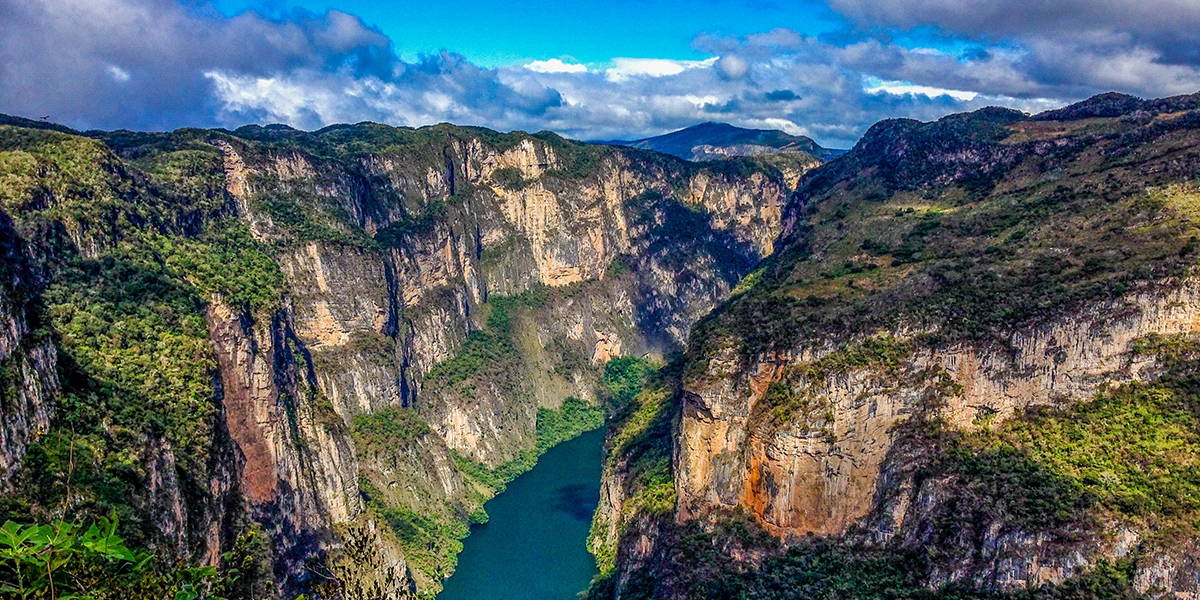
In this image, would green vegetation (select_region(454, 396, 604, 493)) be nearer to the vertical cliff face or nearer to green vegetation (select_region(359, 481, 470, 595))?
green vegetation (select_region(359, 481, 470, 595))

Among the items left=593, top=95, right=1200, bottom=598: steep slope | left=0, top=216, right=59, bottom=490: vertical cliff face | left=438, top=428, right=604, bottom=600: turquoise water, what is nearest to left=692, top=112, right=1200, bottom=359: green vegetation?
left=593, top=95, right=1200, bottom=598: steep slope

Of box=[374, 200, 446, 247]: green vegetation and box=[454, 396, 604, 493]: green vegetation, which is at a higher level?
box=[374, 200, 446, 247]: green vegetation

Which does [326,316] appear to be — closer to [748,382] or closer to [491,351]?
[491,351]

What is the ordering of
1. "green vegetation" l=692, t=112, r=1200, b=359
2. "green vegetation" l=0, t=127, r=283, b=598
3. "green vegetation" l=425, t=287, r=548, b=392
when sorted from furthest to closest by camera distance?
"green vegetation" l=425, t=287, r=548, b=392 < "green vegetation" l=692, t=112, r=1200, b=359 < "green vegetation" l=0, t=127, r=283, b=598

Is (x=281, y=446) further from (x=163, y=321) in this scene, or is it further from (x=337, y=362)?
(x=337, y=362)

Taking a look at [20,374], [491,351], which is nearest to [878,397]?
[20,374]

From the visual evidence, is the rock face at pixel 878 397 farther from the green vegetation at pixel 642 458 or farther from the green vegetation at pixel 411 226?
the green vegetation at pixel 411 226
